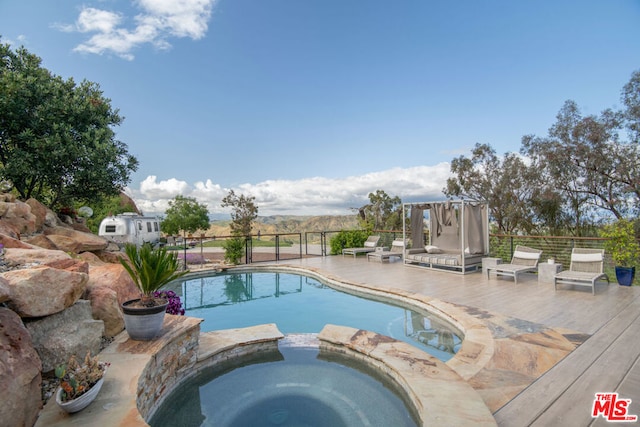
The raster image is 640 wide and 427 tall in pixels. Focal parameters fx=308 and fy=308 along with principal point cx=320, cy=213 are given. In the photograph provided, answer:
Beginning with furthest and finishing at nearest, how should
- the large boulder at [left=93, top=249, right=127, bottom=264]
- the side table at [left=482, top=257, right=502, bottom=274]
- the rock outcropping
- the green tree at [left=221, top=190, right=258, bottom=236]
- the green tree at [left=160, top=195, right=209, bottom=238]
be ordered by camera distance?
the green tree at [left=160, top=195, right=209, bottom=238]
the green tree at [left=221, top=190, right=258, bottom=236]
the side table at [left=482, top=257, right=502, bottom=274]
the large boulder at [left=93, top=249, right=127, bottom=264]
the rock outcropping

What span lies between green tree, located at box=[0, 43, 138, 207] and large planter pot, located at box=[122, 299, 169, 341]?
5284 mm

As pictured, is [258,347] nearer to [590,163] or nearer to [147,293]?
[147,293]

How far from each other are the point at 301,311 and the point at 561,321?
4.20 meters

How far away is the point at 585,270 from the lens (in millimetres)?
6496

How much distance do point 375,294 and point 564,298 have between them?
3.43m

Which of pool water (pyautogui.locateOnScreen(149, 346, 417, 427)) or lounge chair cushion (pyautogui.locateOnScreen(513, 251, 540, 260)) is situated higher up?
lounge chair cushion (pyautogui.locateOnScreen(513, 251, 540, 260))

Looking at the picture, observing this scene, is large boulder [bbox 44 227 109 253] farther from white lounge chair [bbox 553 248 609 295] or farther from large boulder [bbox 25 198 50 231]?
white lounge chair [bbox 553 248 609 295]

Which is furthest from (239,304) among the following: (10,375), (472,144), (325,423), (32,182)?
(472,144)

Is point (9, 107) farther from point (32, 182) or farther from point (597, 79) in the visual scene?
point (597, 79)

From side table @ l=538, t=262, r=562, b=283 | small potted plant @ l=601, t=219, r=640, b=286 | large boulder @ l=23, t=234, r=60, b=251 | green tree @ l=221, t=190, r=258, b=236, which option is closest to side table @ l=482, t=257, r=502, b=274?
side table @ l=538, t=262, r=562, b=283

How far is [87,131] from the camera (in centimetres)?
702

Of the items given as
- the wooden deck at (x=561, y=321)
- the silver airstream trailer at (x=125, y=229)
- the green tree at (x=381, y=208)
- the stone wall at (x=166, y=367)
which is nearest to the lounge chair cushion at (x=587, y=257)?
the wooden deck at (x=561, y=321)

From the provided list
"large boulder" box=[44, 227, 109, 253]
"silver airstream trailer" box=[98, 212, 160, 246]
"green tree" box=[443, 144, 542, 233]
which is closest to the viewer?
"large boulder" box=[44, 227, 109, 253]

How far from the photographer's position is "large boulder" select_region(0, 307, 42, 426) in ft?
6.11
